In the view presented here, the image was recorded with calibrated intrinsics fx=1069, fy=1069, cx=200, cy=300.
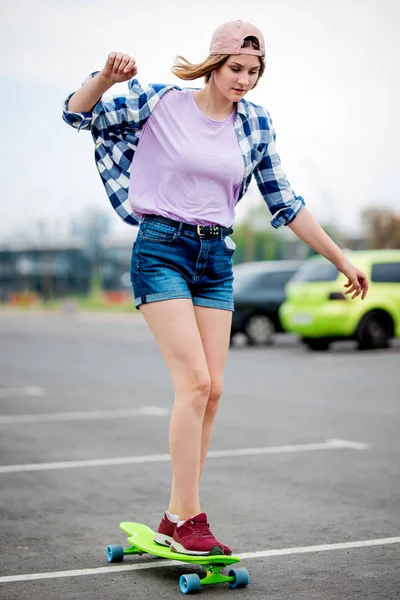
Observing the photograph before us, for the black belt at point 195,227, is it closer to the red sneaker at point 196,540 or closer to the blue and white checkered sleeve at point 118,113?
the blue and white checkered sleeve at point 118,113

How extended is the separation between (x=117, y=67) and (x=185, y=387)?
1248 mm

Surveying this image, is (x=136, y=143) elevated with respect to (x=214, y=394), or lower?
elevated

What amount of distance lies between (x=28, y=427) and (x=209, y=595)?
5.31 m

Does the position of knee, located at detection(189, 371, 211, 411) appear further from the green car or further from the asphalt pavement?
the green car

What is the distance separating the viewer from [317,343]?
62.3 feet

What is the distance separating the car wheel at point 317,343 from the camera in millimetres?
18906

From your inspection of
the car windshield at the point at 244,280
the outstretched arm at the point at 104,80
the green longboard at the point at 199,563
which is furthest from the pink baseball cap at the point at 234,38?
the car windshield at the point at 244,280

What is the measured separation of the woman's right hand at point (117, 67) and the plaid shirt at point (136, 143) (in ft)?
0.63

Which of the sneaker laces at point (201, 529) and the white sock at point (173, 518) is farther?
the white sock at point (173, 518)

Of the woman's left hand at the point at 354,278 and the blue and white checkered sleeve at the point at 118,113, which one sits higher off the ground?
the blue and white checkered sleeve at the point at 118,113

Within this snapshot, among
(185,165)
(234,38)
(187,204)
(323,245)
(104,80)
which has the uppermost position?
(234,38)

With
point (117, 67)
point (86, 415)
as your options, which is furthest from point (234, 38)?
point (86, 415)

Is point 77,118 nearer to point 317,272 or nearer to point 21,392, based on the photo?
point 21,392

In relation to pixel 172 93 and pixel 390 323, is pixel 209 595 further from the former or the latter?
pixel 390 323
